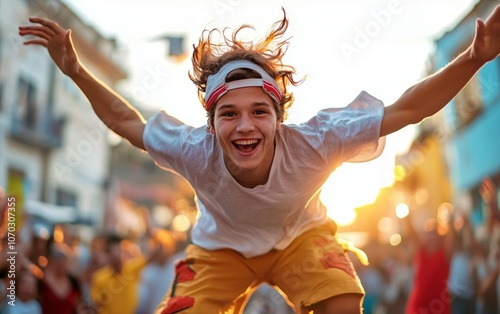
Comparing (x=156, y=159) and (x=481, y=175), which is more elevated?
(x=481, y=175)

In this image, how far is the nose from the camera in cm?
302

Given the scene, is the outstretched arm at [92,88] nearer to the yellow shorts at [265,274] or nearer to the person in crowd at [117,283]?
the yellow shorts at [265,274]

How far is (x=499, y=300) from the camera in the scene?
22.8ft

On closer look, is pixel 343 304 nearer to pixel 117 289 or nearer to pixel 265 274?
pixel 265 274

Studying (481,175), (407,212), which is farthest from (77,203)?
(407,212)

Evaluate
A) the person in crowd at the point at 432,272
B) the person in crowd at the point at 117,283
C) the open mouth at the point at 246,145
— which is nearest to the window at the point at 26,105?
the person in crowd at the point at 117,283

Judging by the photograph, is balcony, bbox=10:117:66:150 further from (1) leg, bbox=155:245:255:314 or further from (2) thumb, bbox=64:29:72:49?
(1) leg, bbox=155:245:255:314

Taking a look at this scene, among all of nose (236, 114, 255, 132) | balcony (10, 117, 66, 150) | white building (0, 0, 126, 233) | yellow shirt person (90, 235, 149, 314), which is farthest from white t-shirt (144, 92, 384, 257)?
balcony (10, 117, 66, 150)

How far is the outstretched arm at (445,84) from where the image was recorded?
3.07 m

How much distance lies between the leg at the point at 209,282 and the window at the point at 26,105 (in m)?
14.6

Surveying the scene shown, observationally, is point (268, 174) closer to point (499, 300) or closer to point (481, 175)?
point (499, 300)

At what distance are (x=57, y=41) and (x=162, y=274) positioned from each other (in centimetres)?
484

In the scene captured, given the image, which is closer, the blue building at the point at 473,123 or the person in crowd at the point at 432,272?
the person in crowd at the point at 432,272

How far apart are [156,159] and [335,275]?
1062mm
